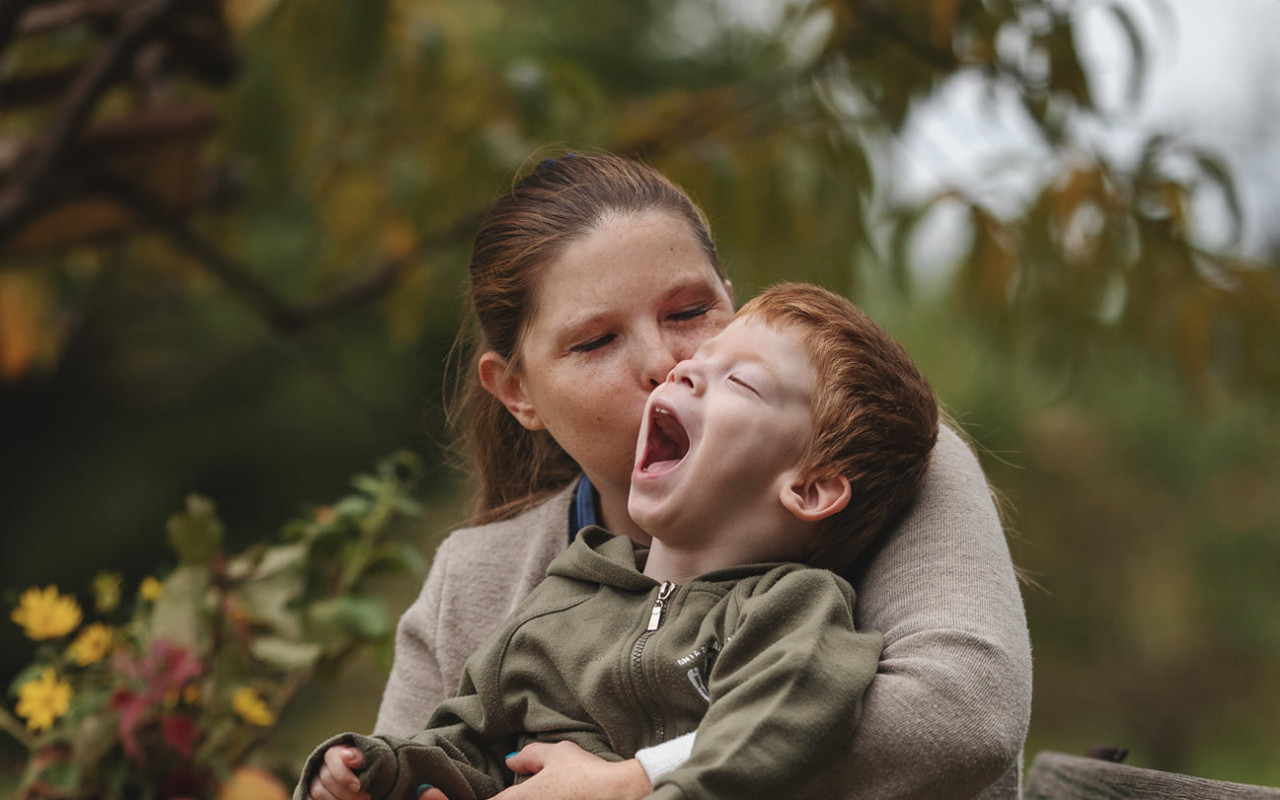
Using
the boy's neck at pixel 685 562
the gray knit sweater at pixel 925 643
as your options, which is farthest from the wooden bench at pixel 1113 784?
the boy's neck at pixel 685 562

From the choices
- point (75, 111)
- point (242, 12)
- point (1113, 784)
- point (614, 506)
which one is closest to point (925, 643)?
point (1113, 784)

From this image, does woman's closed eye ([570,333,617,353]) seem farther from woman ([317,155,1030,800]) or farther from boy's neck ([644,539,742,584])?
boy's neck ([644,539,742,584])

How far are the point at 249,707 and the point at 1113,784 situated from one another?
1.61 meters

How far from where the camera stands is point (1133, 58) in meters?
2.50

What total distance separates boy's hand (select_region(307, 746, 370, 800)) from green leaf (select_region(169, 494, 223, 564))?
4.23ft

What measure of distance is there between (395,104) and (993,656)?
7.09 feet

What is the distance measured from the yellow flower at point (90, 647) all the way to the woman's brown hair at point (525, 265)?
899 millimetres

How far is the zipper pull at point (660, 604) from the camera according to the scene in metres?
1.53

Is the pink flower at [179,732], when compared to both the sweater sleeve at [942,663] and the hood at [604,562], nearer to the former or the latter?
the hood at [604,562]

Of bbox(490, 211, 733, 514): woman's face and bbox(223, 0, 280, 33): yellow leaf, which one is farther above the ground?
bbox(223, 0, 280, 33): yellow leaf

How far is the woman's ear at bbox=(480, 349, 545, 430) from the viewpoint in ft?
6.72

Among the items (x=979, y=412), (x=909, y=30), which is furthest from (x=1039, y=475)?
(x=909, y=30)

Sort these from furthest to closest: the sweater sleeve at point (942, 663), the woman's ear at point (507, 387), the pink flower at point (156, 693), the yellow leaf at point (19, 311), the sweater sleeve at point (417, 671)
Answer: the yellow leaf at point (19, 311)
the pink flower at point (156, 693)
the woman's ear at point (507, 387)
the sweater sleeve at point (417, 671)
the sweater sleeve at point (942, 663)

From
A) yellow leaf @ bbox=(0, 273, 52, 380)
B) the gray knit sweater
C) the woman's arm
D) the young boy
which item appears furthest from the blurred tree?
the young boy
